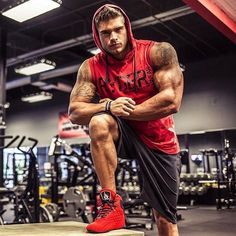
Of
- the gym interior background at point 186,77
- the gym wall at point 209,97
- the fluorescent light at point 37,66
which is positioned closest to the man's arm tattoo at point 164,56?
the gym interior background at point 186,77

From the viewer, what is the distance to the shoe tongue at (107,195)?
1692 millimetres

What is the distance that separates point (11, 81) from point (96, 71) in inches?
365

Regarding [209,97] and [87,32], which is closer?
[87,32]

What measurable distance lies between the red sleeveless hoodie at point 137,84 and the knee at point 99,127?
0.60 feet

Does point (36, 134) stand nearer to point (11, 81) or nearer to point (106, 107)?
point (11, 81)

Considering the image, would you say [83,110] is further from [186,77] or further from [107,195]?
[186,77]

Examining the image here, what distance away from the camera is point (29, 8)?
558 centimetres


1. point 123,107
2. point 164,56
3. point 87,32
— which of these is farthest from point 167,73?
point 87,32

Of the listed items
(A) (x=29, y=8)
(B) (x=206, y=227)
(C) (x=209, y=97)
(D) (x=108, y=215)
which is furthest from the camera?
(C) (x=209, y=97)

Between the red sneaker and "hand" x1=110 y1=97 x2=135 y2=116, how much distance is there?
382 millimetres

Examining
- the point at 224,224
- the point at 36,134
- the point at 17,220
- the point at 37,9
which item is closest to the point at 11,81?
the point at 36,134

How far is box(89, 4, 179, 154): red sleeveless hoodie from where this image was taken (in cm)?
186

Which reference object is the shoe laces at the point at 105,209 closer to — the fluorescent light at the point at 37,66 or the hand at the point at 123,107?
the hand at the point at 123,107

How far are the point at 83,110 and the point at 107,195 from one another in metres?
0.45
